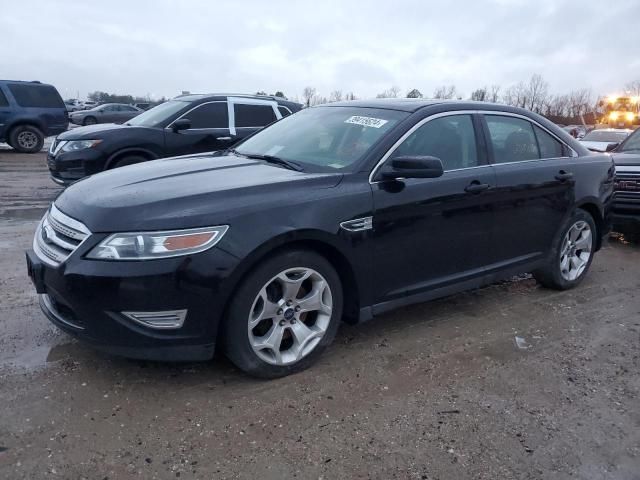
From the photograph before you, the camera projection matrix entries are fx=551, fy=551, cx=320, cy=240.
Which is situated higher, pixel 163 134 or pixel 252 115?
pixel 252 115

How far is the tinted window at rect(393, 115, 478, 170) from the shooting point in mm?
3873

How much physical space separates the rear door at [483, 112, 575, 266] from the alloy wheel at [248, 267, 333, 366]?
171cm

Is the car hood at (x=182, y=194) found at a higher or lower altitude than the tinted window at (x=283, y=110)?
lower

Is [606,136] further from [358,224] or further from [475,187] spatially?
[358,224]

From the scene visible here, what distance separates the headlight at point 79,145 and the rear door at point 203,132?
1.01 metres

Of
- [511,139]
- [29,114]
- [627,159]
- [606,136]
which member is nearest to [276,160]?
[511,139]

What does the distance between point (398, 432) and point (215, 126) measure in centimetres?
675

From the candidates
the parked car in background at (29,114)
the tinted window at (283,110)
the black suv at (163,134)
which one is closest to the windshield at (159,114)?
the black suv at (163,134)

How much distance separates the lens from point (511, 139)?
15.0 feet

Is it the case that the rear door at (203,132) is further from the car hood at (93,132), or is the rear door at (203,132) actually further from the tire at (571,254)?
the tire at (571,254)

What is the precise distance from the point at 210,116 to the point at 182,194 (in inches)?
230

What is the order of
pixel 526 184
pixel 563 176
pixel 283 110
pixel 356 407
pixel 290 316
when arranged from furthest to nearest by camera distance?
pixel 283 110 < pixel 563 176 < pixel 526 184 < pixel 290 316 < pixel 356 407

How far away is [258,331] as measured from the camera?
3262 millimetres

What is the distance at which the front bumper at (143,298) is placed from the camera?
283cm
